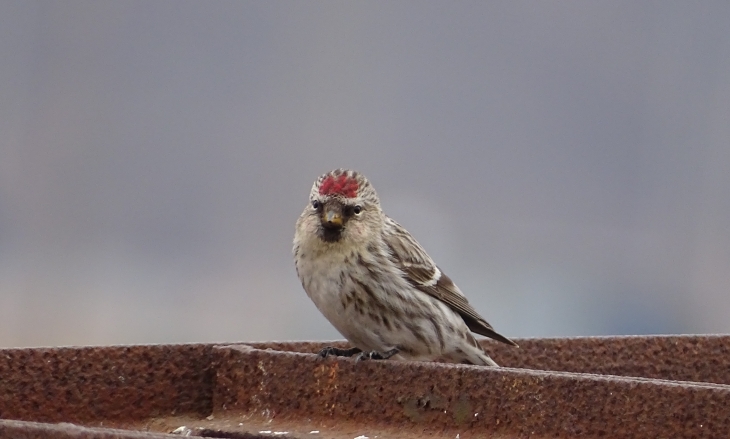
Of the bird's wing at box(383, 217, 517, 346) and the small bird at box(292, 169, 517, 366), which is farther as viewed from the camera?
the bird's wing at box(383, 217, 517, 346)

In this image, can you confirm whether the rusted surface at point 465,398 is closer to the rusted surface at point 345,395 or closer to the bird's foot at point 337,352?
the rusted surface at point 345,395

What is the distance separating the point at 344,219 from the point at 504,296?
7.07m

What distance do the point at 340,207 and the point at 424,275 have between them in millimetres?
494

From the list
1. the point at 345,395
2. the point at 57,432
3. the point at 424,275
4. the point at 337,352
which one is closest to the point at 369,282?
the point at 424,275

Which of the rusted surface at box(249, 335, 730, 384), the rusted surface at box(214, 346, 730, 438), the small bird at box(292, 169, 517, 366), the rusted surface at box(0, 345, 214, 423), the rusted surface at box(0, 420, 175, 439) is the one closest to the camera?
the rusted surface at box(0, 420, 175, 439)

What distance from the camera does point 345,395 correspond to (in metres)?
2.53

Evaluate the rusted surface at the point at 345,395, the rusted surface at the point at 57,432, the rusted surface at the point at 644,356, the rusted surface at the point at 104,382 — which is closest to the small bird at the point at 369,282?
the rusted surface at the point at 644,356

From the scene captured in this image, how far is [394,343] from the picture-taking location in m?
3.98

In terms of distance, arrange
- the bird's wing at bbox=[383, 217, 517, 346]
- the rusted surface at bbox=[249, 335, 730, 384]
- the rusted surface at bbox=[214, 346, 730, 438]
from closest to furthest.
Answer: the rusted surface at bbox=[214, 346, 730, 438] → the rusted surface at bbox=[249, 335, 730, 384] → the bird's wing at bbox=[383, 217, 517, 346]

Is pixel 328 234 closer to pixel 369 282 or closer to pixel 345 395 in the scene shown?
pixel 369 282

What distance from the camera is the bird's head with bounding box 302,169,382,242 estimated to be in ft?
12.8

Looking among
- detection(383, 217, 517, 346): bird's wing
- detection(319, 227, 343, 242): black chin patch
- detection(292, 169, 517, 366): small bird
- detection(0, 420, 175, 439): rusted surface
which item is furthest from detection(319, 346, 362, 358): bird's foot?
detection(0, 420, 175, 439): rusted surface

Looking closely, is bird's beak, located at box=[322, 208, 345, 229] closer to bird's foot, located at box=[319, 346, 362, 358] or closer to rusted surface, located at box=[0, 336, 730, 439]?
bird's foot, located at box=[319, 346, 362, 358]

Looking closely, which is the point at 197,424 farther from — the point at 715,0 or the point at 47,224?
the point at 715,0
